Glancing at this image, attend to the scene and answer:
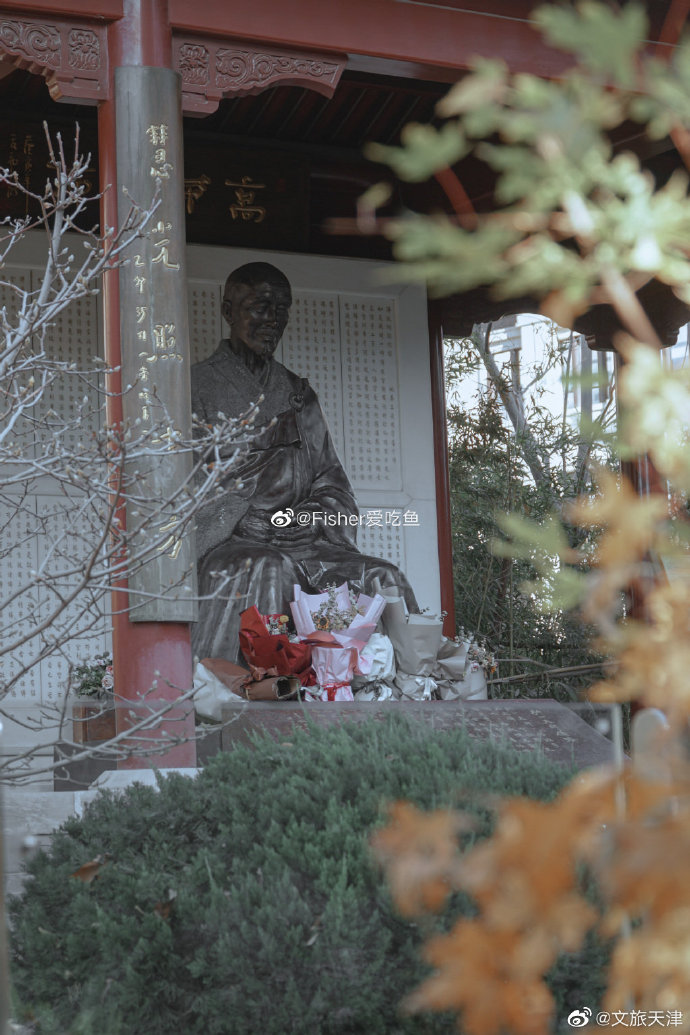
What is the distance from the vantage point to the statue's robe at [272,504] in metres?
6.61

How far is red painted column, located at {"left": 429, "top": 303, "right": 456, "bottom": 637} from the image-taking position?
26.3ft

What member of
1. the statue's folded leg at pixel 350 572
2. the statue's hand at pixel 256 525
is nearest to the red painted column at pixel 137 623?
the statue's folded leg at pixel 350 572

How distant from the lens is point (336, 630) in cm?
625

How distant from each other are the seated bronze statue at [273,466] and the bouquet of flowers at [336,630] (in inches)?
12.2

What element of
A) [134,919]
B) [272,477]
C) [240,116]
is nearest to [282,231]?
[240,116]

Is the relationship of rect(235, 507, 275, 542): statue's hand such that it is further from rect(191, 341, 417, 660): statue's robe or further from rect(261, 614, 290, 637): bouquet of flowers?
rect(261, 614, 290, 637): bouquet of flowers

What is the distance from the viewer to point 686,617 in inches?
53.0

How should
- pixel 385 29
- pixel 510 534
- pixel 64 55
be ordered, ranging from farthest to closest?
pixel 510 534, pixel 385 29, pixel 64 55

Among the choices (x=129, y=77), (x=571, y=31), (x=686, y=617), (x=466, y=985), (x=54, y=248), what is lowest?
(x=466, y=985)

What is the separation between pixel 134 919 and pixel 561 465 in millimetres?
10074

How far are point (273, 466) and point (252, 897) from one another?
462 cm

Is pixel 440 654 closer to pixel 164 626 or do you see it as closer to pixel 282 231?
pixel 164 626

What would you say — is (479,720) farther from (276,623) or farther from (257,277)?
(257,277)

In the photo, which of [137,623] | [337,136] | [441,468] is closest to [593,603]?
[137,623]
